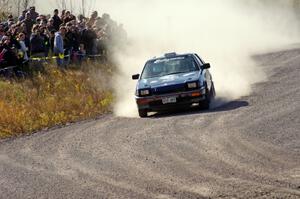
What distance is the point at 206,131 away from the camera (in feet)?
47.1

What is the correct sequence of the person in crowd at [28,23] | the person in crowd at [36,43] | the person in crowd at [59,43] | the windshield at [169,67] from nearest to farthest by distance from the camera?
1. the windshield at [169,67]
2. the person in crowd at [36,43]
3. the person in crowd at [59,43]
4. the person in crowd at [28,23]

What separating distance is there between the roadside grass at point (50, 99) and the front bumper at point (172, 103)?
101 inches

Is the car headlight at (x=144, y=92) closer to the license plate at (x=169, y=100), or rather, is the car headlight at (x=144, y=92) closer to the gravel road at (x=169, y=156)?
the license plate at (x=169, y=100)

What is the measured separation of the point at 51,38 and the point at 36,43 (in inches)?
54.0

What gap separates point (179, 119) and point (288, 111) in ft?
8.28

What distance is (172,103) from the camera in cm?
1803

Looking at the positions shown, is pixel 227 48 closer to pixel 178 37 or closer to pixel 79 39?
pixel 178 37

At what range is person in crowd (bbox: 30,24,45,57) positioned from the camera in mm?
22186

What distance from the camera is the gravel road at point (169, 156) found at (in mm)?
9844

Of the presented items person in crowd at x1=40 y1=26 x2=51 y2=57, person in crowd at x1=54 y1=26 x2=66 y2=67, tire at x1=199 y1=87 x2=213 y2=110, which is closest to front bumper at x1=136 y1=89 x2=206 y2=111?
tire at x1=199 y1=87 x2=213 y2=110

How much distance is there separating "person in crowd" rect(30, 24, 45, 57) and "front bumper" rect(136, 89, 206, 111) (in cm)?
556

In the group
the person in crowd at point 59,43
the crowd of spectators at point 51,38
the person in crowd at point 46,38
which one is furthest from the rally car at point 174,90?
the person in crowd at point 46,38

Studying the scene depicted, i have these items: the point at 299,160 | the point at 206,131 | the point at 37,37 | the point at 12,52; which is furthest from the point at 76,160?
the point at 37,37

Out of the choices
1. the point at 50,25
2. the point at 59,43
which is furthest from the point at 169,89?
the point at 50,25
